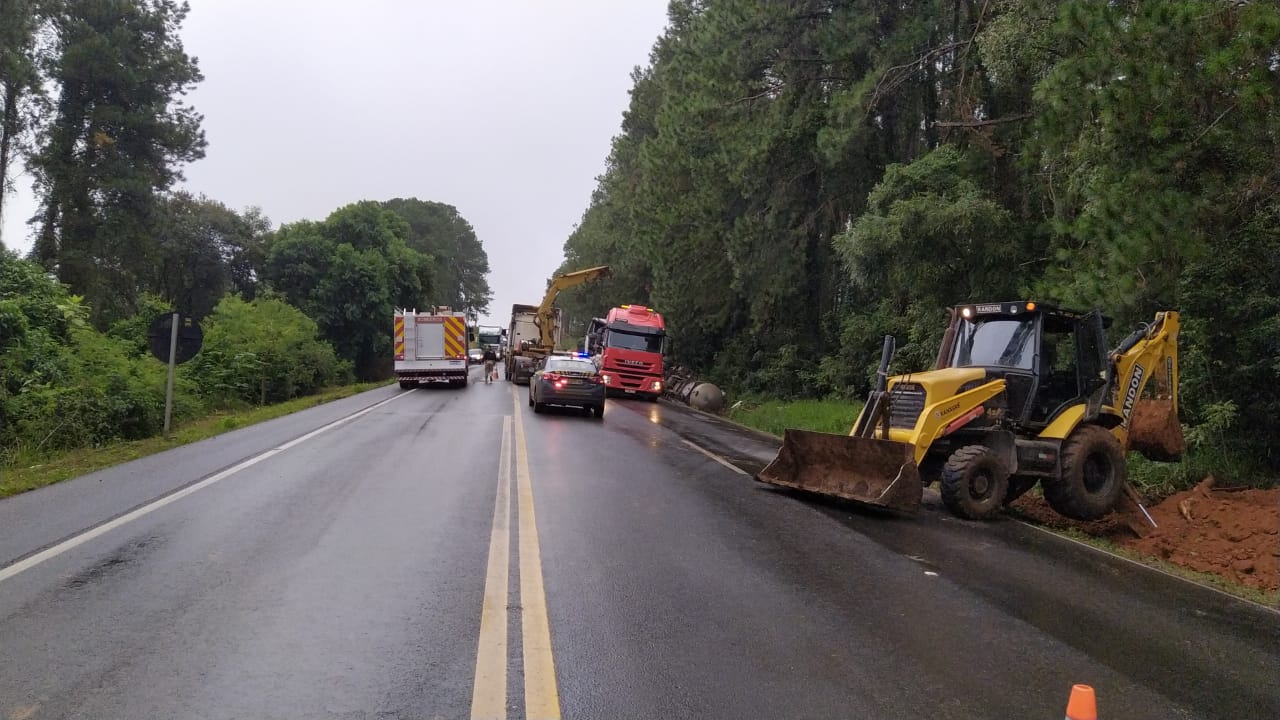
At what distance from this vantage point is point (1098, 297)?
11070 millimetres

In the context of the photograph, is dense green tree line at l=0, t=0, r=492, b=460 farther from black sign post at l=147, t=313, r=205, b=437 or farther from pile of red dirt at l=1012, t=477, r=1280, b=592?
pile of red dirt at l=1012, t=477, r=1280, b=592

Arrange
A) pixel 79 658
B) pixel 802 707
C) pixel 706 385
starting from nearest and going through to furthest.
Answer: pixel 802 707 → pixel 79 658 → pixel 706 385

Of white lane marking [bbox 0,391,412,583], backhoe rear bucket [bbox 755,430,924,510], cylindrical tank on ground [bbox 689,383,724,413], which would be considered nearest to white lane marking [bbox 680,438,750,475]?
backhoe rear bucket [bbox 755,430,924,510]

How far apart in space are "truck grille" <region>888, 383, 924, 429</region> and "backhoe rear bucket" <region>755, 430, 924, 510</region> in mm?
623

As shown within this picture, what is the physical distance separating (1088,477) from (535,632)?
8.32m

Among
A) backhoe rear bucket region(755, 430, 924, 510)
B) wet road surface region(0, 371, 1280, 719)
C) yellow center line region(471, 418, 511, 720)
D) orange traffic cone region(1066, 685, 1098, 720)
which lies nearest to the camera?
orange traffic cone region(1066, 685, 1098, 720)

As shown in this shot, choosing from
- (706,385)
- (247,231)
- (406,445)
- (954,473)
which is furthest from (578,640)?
(247,231)

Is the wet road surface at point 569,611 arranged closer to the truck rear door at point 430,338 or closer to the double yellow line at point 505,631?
the double yellow line at point 505,631

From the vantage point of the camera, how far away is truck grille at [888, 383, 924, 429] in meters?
10.5

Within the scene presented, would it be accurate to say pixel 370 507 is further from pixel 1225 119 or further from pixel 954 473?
pixel 1225 119

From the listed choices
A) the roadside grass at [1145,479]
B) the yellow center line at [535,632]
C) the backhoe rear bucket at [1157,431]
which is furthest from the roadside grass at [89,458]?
the backhoe rear bucket at [1157,431]

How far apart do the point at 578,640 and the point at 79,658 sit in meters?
2.73

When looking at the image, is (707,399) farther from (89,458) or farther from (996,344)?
(89,458)

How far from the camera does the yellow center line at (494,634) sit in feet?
13.9
